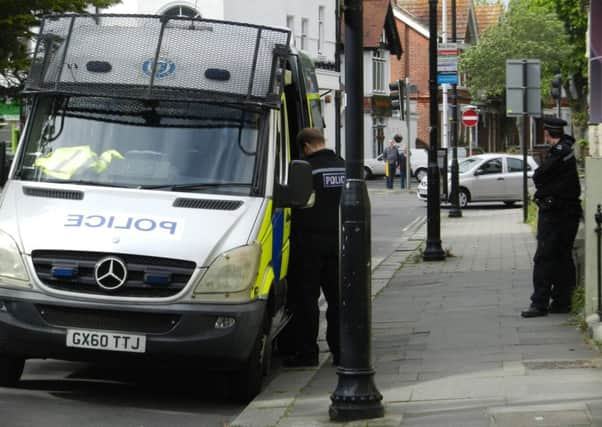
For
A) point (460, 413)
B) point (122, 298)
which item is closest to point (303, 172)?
point (122, 298)

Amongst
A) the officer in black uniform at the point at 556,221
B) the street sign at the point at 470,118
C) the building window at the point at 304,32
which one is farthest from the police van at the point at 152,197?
the building window at the point at 304,32

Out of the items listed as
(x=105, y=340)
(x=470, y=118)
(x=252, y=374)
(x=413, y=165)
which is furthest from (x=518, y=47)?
(x=105, y=340)

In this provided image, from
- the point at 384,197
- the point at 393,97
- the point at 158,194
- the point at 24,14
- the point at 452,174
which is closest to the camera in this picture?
Answer: the point at 158,194

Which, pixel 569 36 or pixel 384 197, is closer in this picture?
pixel 384 197

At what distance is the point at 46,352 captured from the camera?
922 cm

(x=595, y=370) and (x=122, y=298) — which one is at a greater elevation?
(x=122, y=298)

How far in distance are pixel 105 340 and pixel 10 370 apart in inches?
42.0

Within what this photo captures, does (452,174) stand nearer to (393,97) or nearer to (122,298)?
(393,97)

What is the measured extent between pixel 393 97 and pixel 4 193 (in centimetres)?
2898

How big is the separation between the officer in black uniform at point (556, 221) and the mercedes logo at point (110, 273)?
15.9ft

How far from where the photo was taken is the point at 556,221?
1266 centimetres

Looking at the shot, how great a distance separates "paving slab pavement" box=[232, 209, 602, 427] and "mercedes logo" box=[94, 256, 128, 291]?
117 centimetres

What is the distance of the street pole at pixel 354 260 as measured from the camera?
27.6 ft

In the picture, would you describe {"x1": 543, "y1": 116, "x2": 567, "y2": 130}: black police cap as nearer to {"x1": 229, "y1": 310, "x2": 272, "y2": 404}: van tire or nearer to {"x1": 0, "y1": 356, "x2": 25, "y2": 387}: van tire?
{"x1": 229, "y1": 310, "x2": 272, "y2": 404}: van tire
